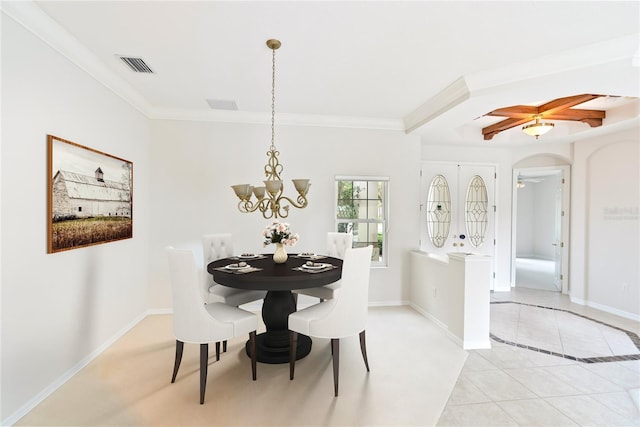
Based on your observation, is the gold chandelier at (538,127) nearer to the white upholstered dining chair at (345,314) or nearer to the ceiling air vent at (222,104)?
the white upholstered dining chair at (345,314)

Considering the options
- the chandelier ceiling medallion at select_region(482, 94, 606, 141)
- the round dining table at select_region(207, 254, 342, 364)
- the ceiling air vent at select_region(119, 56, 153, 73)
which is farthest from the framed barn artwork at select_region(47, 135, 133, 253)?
the chandelier ceiling medallion at select_region(482, 94, 606, 141)

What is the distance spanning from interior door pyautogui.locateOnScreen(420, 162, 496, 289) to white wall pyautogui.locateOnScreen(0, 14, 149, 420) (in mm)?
4501

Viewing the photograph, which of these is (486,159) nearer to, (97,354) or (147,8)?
(147,8)

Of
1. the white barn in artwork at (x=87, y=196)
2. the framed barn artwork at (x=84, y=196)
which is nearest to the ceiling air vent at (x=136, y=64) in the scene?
the framed barn artwork at (x=84, y=196)

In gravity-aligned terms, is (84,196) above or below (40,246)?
above

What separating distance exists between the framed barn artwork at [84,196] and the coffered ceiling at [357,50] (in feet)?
2.51

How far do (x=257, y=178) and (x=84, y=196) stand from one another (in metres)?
2.02

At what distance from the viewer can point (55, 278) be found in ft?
7.80

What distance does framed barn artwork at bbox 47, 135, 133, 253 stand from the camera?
2.33 meters

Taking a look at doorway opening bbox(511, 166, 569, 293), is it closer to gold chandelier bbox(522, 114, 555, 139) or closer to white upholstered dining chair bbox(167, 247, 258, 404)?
gold chandelier bbox(522, 114, 555, 139)

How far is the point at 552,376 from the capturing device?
8.57 feet

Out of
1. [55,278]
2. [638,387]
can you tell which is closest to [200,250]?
[55,278]

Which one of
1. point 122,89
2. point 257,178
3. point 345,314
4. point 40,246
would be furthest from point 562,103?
point 40,246

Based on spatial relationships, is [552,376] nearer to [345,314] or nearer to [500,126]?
[345,314]
